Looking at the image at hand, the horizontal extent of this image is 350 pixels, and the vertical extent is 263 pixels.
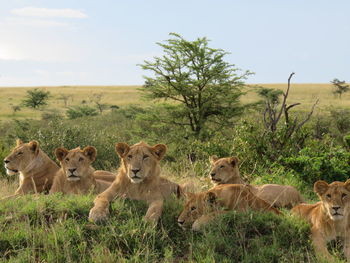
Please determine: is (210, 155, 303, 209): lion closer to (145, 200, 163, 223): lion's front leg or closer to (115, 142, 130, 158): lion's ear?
(145, 200, 163, 223): lion's front leg

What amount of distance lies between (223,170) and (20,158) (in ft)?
9.25

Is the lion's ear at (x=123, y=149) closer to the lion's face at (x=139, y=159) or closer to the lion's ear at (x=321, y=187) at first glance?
the lion's face at (x=139, y=159)

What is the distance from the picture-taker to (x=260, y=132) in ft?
33.0

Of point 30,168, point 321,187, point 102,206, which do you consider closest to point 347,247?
point 321,187

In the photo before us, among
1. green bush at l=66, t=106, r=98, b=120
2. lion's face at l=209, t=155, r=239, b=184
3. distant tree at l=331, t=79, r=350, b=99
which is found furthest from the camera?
distant tree at l=331, t=79, r=350, b=99

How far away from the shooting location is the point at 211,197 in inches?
202

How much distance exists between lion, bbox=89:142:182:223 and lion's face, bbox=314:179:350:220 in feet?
5.40

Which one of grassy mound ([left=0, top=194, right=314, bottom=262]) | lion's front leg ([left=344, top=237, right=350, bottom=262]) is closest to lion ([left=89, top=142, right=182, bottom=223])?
grassy mound ([left=0, top=194, right=314, bottom=262])

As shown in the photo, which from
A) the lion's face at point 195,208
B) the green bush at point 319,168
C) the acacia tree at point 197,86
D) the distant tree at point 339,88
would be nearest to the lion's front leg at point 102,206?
the lion's face at point 195,208

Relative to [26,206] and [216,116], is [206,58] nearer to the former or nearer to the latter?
[216,116]

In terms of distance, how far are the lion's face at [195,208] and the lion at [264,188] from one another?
142 cm

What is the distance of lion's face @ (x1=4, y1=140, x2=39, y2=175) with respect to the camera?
268 inches

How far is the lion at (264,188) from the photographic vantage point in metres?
6.51

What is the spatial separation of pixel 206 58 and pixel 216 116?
273 cm
